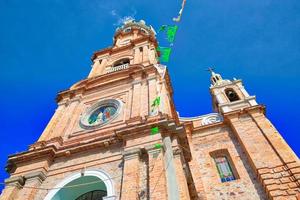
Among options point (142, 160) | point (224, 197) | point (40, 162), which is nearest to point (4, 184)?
point (40, 162)

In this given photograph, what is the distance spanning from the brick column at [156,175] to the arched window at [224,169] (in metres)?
7.56

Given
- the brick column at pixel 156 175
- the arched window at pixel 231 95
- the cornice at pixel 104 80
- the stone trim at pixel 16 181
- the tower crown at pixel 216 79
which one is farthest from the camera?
the tower crown at pixel 216 79

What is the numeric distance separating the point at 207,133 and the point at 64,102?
30.9ft

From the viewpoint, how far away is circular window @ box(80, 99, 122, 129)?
41.1ft

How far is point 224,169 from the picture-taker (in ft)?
50.0

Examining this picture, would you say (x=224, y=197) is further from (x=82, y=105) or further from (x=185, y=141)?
(x=82, y=105)

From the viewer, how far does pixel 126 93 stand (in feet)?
46.6

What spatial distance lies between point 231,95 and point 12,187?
18.6m

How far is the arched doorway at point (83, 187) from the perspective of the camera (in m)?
8.99

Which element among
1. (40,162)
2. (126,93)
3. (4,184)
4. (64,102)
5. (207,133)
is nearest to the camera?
(4,184)

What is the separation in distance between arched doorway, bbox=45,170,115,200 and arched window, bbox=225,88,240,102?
52.2 feet

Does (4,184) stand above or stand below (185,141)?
below

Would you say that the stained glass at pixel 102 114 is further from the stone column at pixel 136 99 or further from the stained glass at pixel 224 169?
the stained glass at pixel 224 169

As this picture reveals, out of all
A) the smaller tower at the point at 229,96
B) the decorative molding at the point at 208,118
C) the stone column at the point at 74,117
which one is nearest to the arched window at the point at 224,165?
the decorative molding at the point at 208,118
